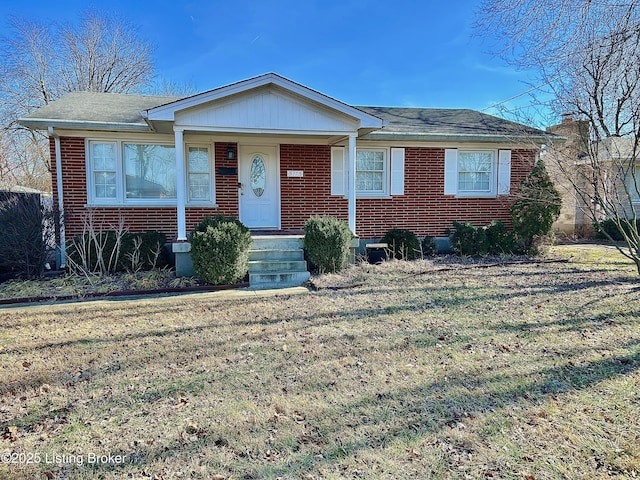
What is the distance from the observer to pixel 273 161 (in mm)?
10227

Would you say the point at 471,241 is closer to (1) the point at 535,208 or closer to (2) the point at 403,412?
(1) the point at 535,208

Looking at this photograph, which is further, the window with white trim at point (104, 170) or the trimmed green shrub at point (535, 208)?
the trimmed green shrub at point (535, 208)

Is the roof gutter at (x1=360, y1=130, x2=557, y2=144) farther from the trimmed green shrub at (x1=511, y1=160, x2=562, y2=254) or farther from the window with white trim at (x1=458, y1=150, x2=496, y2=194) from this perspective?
the trimmed green shrub at (x1=511, y1=160, x2=562, y2=254)

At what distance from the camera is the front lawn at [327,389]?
2.51 meters

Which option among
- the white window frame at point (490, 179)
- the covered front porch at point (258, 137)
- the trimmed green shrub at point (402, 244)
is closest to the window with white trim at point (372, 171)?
the covered front porch at point (258, 137)

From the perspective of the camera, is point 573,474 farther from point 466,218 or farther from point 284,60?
point 284,60

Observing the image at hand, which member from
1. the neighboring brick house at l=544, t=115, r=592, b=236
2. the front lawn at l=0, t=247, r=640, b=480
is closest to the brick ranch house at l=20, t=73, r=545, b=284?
the neighboring brick house at l=544, t=115, r=592, b=236

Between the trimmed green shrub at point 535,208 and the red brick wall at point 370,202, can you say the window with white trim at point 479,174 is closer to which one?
the red brick wall at point 370,202

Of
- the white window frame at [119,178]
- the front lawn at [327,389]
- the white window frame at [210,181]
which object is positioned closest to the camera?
the front lawn at [327,389]

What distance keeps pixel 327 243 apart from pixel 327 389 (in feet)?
15.2

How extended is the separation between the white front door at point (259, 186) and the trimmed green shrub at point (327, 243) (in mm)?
2390

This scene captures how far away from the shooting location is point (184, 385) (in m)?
3.53

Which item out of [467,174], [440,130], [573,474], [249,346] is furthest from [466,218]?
[573,474]

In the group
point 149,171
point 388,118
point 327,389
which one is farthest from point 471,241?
point 149,171
